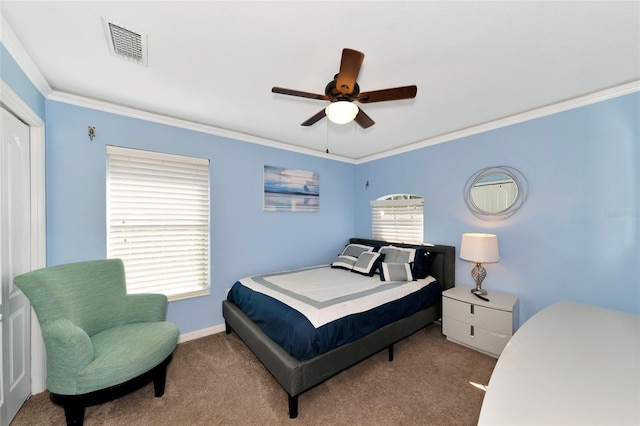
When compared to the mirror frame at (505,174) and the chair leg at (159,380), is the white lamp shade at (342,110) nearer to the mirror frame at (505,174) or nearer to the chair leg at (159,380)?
the mirror frame at (505,174)

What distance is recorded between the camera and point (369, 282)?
2.94 meters

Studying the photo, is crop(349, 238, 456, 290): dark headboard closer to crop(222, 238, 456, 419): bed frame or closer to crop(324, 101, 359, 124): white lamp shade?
crop(222, 238, 456, 419): bed frame

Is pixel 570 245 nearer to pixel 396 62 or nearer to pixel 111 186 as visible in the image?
pixel 396 62

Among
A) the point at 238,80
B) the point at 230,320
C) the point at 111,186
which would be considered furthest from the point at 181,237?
the point at 238,80

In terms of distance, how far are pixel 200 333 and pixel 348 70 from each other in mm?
3178

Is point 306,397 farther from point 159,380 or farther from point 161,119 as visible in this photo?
point 161,119

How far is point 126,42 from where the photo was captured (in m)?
1.63

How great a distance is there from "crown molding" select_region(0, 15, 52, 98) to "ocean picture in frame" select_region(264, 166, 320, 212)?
2.18 m

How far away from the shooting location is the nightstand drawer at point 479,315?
244cm

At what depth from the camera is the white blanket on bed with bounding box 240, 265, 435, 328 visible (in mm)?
2105

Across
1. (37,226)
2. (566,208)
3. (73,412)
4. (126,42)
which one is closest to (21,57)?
(126,42)

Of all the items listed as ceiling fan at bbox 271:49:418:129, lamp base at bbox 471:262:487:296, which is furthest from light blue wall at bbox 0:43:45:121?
lamp base at bbox 471:262:487:296

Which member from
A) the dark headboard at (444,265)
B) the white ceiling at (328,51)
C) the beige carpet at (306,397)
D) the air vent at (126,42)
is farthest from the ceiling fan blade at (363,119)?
the beige carpet at (306,397)

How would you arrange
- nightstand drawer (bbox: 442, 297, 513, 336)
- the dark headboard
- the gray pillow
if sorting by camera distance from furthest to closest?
the dark headboard → the gray pillow → nightstand drawer (bbox: 442, 297, 513, 336)
